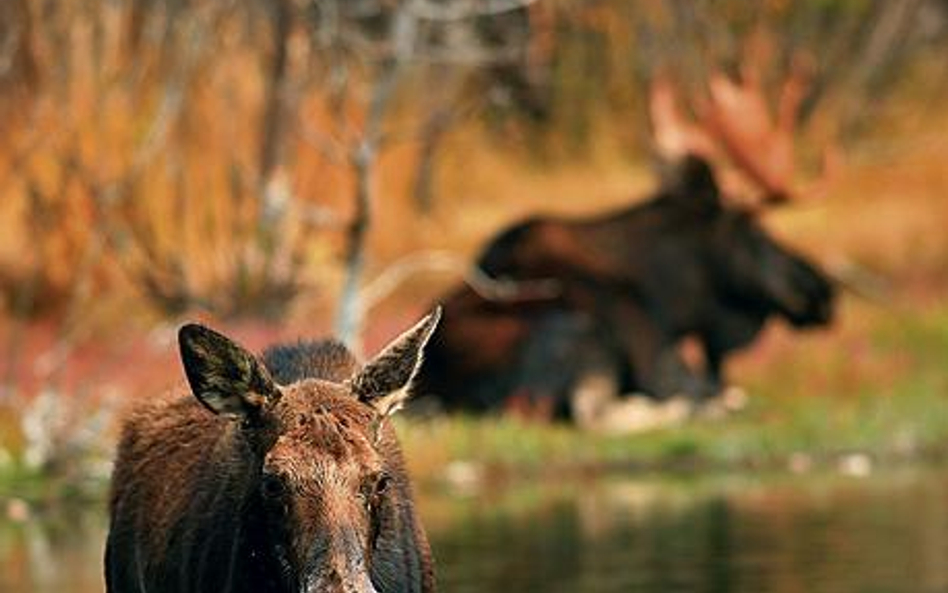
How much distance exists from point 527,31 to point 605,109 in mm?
2727

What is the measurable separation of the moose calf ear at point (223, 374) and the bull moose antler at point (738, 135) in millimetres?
19693

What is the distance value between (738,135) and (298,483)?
829 inches

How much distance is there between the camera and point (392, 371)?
9.91 metres

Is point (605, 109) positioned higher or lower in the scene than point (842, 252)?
higher

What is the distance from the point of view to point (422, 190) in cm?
3741

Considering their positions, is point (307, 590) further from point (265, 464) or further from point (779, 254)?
point (779, 254)

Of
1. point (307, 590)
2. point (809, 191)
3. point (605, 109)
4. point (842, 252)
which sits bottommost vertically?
point (307, 590)

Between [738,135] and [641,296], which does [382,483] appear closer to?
[641,296]

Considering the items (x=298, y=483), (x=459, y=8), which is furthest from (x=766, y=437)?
(x=298, y=483)

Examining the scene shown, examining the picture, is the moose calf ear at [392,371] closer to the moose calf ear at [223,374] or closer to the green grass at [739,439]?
the moose calf ear at [223,374]

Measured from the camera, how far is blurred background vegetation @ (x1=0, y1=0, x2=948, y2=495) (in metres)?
26.8

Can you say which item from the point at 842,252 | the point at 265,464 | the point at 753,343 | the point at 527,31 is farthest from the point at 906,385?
the point at 265,464

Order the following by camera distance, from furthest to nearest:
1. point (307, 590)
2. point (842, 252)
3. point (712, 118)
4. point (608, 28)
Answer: point (608, 28)
point (842, 252)
point (712, 118)
point (307, 590)

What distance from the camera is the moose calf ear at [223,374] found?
31.7ft
